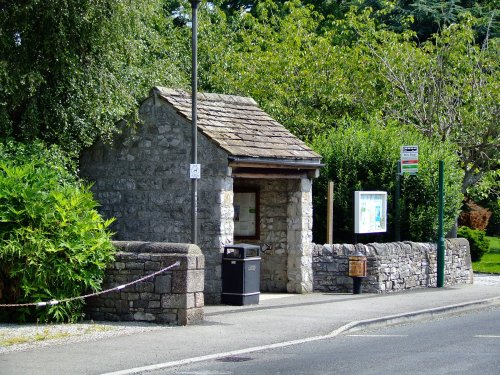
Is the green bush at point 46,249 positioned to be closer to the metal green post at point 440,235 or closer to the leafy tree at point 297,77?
the metal green post at point 440,235

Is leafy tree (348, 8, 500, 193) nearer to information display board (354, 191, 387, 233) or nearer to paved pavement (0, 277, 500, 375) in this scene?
information display board (354, 191, 387, 233)

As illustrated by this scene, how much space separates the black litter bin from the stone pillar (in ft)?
8.00

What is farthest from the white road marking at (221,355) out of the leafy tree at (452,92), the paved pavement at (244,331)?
the leafy tree at (452,92)

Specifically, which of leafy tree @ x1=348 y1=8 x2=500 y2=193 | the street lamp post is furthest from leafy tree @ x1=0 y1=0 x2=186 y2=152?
leafy tree @ x1=348 y1=8 x2=500 y2=193

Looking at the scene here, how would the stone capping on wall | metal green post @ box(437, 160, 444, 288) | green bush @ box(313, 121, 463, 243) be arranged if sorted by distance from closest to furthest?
the stone capping on wall
metal green post @ box(437, 160, 444, 288)
green bush @ box(313, 121, 463, 243)

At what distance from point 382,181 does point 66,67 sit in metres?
8.89

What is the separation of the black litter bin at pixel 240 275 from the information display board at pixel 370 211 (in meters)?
3.80

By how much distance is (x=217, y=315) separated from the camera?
16.6 metres

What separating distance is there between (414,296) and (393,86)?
1162cm

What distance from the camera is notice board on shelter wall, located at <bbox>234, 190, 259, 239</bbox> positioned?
21453 mm

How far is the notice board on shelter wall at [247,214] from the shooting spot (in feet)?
70.4

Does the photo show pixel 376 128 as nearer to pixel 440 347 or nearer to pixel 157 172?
pixel 157 172

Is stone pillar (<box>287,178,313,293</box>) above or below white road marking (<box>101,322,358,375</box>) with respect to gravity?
above

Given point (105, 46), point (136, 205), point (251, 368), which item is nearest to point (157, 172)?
point (136, 205)
